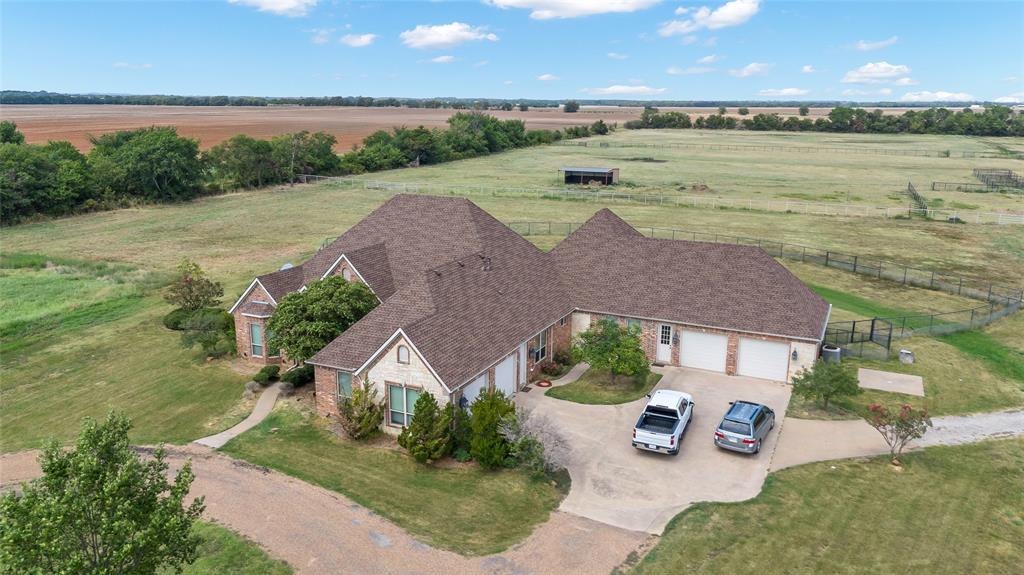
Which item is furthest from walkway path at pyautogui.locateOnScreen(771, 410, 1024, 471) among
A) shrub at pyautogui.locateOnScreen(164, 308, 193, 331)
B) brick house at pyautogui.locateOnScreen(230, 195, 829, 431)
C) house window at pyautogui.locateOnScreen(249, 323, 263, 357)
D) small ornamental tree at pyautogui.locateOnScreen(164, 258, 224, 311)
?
small ornamental tree at pyautogui.locateOnScreen(164, 258, 224, 311)

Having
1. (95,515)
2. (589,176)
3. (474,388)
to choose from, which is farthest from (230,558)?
(589,176)

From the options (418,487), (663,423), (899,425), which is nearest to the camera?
(418,487)

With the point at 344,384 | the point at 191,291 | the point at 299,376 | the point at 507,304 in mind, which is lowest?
the point at 299,376

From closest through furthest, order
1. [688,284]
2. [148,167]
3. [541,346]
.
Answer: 1. [541,346]
2. [688,284]
3. [148,167]

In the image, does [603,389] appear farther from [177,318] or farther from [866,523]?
[177,318]

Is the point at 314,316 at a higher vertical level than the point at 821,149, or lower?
lower

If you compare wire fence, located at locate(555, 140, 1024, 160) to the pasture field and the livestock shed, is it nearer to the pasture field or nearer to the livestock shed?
the pasture field
